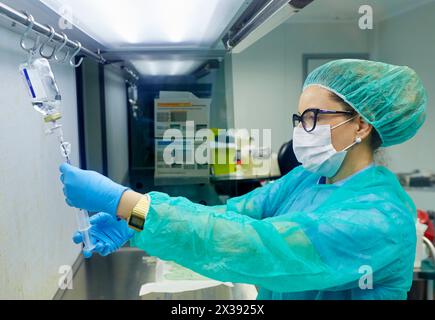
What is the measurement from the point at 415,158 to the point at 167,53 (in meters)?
2.00

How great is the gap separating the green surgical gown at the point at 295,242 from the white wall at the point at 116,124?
60cm

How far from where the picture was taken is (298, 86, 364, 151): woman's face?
0.73m

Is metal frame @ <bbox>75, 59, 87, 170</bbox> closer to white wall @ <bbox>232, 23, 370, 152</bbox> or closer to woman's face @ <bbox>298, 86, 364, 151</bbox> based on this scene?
woman's face @ <bbox>298, 86, 364, 151</bbox>

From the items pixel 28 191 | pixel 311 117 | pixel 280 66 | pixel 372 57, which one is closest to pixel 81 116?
pixel 28 191

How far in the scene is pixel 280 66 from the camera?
261 centimetres

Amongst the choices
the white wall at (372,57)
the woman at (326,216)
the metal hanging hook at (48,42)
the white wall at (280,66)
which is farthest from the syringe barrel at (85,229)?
the white wall at (372,57)

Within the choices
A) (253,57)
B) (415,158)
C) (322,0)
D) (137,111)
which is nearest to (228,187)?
(137,111)

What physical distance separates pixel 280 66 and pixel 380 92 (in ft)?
6.48

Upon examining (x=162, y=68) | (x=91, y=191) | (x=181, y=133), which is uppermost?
(x=162, y=68)

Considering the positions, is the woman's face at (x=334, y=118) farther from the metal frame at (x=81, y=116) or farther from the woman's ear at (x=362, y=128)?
the metal frame at (x=81, y=116)

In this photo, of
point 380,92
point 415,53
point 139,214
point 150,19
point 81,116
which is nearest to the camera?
point 139,214

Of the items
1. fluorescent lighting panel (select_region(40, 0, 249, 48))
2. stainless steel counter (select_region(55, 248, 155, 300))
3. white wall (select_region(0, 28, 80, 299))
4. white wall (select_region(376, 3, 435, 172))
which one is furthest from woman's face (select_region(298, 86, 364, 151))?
white wall (select_region(376, 3, 435, 172))

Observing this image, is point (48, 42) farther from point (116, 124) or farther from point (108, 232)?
point (108, 232)

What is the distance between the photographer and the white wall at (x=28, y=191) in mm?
893
